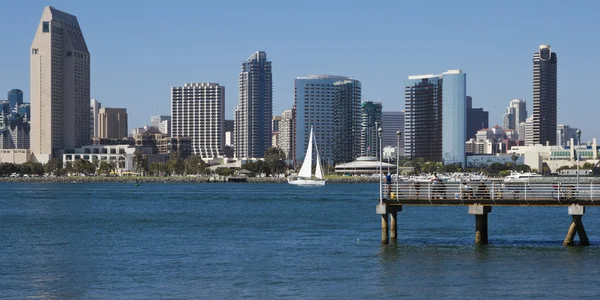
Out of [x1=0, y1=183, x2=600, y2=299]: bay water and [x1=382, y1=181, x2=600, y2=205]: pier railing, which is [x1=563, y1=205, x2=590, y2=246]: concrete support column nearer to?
[x1=382, y1=181, x2=600, y2=205]: pier railing

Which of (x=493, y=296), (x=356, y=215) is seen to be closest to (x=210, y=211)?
(x=356, y=215)

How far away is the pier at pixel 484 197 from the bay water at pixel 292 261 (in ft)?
6.38

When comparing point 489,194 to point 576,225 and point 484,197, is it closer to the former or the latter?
point 484,197

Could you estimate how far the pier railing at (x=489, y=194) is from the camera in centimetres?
5522

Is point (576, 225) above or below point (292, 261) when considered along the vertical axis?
above

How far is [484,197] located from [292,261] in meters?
11.8

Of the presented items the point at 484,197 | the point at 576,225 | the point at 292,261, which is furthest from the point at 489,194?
the point at 292,261

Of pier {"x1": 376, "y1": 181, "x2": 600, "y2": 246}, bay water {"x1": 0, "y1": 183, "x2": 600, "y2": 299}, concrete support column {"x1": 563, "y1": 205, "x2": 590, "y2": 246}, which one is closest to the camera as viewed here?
bay water {"x1": 0, "y1": 183, "x2": 600, "y2": 299}

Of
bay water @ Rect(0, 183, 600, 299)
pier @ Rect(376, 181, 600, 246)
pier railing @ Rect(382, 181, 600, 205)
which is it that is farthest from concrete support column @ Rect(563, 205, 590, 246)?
bay water @ Rect(0, 183, 600, 299)

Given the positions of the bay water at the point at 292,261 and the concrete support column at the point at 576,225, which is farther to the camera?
the concrete support column at the point at 576,225

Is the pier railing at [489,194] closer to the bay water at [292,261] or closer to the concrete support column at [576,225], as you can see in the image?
the concrete support column at [576,225]

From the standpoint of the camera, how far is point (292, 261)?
53.1m

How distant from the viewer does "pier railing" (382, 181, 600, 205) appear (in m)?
55.2

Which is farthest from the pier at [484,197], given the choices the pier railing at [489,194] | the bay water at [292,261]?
the bay water at [292,261]
